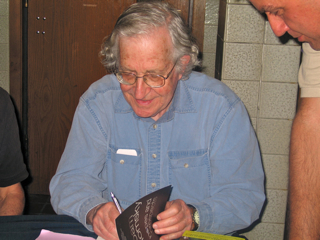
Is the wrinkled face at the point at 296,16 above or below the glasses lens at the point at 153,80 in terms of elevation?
above

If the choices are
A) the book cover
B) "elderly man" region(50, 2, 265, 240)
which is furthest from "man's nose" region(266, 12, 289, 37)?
the book cover

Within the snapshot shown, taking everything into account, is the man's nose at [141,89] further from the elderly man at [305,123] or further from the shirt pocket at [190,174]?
the elderly man at [305,123]

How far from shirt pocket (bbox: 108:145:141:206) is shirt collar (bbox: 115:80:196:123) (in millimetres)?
187

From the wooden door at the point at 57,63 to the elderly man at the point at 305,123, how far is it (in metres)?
2.18

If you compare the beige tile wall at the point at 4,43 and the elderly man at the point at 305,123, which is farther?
the beige tile wall at the point at 4,43

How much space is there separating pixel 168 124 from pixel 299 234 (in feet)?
2.29

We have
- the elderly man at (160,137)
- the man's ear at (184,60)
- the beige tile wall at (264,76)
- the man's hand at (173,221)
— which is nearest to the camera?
the man's hand at (173,221)

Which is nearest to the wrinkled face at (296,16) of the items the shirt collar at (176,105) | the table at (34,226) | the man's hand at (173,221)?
the shirt collar at (176,105)

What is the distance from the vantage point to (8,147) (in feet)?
5.43

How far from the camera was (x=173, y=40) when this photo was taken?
1499 mm

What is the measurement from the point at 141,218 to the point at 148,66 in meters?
0.61

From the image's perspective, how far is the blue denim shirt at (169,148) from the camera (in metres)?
1.50

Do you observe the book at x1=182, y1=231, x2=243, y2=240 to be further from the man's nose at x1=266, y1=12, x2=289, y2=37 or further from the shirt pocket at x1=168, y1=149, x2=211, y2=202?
the man's nose at x1=266, y1=12, x2=289, y2=37

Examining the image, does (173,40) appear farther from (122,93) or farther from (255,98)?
(255,98)
